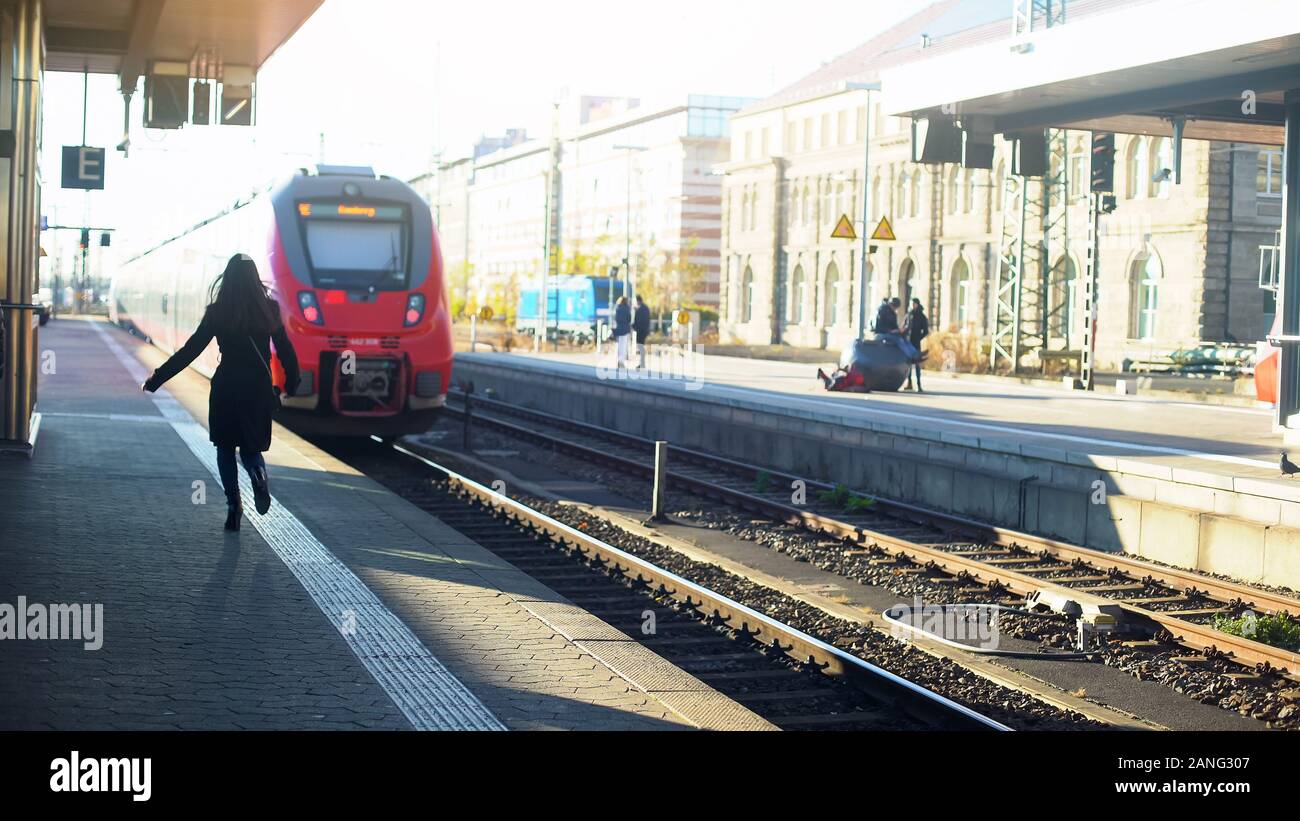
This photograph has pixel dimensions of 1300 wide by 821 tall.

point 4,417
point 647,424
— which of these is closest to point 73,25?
point 4,417

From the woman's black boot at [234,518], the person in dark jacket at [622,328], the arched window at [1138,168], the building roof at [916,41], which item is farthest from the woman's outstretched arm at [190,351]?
the building roof at [916,41]

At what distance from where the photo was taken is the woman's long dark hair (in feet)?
31.5

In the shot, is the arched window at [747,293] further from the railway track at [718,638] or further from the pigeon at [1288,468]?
the pigeon at [1288,468]

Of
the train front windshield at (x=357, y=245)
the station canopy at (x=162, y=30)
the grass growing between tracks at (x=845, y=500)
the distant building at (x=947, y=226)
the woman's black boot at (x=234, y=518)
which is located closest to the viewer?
the woman's black boot at (x=234, y=518)

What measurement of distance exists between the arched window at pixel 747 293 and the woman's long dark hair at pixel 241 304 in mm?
60845

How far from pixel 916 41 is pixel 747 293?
15.5m

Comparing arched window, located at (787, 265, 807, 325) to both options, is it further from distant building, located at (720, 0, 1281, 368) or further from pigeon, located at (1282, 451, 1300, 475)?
pigeon, located at (1282, 451, 1300, 475)

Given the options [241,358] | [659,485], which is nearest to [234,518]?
[241,358]

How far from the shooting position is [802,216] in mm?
66562

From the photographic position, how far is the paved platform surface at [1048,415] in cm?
1544

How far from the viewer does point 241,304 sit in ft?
31.6

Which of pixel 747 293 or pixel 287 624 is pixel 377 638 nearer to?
pixel 287 624
